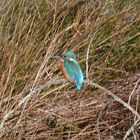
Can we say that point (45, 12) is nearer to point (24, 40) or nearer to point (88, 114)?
point (24, 40)

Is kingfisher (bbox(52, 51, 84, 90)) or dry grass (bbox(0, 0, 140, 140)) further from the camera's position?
dry grass (bbox(0, 0, 140, 140))

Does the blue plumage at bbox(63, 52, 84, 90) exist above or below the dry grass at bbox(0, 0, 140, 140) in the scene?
below

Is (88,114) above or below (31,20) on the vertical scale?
below

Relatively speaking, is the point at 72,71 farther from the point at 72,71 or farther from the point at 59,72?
the point at 59,72

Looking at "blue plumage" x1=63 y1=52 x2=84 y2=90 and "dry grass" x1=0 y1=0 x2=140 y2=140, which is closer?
"blue plumage" x1=63 y1=52 x2=84 y2=90

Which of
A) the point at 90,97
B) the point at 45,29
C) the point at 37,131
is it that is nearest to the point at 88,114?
the point at 90,97

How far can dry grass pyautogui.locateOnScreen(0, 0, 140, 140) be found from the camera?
1.71 meters

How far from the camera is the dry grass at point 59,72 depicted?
67.4 inches

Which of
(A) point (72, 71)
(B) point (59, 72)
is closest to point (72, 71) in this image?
(A) point (72, 71)

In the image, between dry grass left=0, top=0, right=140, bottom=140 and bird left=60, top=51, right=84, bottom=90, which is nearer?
bird left=60, top=51, right=84, bottom=90

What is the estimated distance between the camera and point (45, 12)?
212 cm

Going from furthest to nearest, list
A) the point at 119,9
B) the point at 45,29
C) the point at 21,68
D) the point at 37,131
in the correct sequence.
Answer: the point at 119,9
the point at 45,29
the point at 21,68
the point at 37,131

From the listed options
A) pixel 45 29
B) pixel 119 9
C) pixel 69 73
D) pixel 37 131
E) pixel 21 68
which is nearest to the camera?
pixel 69 73

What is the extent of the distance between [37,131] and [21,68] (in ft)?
0.98
